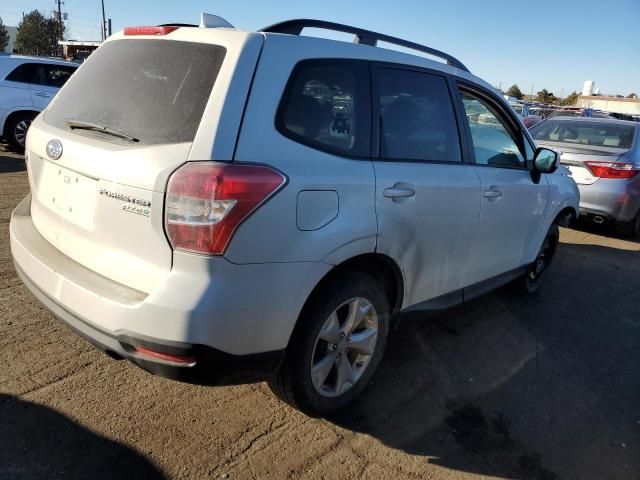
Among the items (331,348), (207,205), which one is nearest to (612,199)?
(331,348)

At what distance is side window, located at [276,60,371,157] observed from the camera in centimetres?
227

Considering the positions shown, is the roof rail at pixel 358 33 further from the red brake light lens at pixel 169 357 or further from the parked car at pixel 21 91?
the parked car at pixel 21 91

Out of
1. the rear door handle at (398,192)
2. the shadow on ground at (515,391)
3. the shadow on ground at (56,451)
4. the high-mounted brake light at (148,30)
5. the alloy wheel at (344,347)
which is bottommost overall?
the shadow on ground at (515,391)

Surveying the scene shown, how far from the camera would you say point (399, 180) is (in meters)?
2.72

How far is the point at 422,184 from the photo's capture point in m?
2.86

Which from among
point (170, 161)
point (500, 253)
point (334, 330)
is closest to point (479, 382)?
point (500, 253)

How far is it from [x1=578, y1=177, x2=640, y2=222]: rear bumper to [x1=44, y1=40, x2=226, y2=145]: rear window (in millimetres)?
6310

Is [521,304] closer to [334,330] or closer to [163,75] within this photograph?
[334,330]

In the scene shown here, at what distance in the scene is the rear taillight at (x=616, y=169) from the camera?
273 inches

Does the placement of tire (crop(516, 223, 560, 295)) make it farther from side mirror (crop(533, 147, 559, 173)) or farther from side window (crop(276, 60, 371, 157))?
side window (crop(276, 60, 371, 157))

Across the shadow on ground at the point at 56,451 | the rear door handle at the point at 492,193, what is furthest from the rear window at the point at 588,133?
the shadow on ground at the point at 56,451

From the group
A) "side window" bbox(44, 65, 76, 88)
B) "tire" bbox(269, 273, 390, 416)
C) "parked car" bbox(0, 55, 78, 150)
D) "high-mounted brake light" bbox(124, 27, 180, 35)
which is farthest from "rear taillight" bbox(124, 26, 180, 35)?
"side window" bbox(44, 65, 76, 88)

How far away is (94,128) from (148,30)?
565 millimetres

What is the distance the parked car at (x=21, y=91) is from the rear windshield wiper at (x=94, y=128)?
790cm
